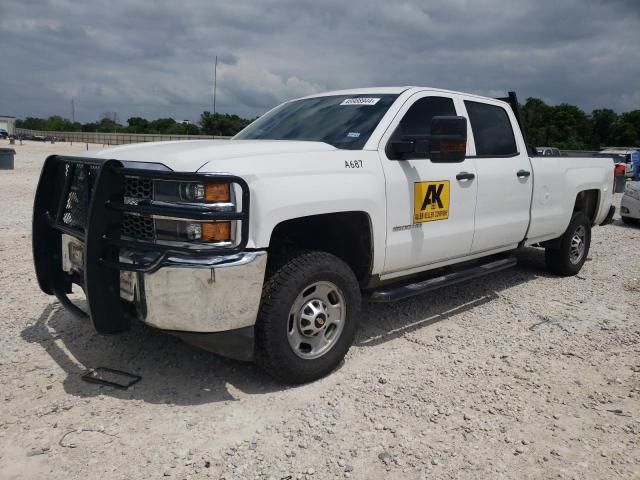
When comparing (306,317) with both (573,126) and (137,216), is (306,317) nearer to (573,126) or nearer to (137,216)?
(137,216)

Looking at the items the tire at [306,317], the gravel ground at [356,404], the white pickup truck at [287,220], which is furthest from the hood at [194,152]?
the gravel ground at [356,404]

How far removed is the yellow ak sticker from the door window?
0.26m

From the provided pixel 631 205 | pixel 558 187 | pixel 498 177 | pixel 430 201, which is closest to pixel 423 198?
pixel 430 201

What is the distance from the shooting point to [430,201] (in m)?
4.20

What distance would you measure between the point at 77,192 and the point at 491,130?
364 cm

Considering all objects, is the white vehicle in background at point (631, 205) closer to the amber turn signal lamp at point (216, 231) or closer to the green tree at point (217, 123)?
the amber turn signal lamp at point (216, 231)

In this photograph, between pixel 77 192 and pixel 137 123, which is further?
pixel 137 123

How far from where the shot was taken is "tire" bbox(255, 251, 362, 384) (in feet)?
10.7

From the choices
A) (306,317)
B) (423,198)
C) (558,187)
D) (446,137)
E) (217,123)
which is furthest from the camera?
(217,123)

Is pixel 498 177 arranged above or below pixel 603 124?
below

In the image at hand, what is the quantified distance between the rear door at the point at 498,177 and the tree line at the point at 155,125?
22.4ft

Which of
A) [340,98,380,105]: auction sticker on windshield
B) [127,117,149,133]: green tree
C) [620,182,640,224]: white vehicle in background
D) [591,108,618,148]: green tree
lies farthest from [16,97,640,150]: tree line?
[340,98,380,105]: auction sticker on windshield

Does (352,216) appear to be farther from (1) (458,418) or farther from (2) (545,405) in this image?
(2) (545,405)

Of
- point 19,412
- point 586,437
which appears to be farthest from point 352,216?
point 19,412
